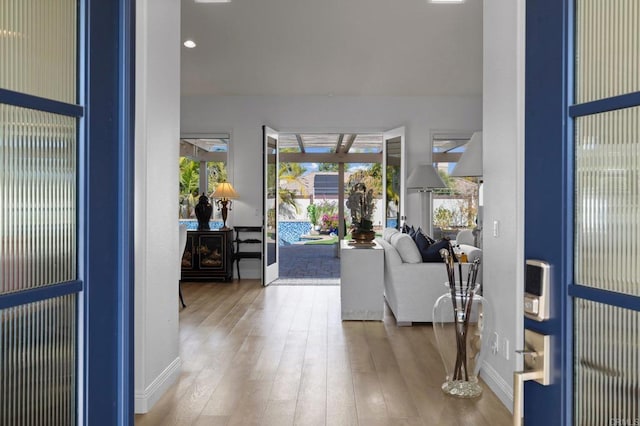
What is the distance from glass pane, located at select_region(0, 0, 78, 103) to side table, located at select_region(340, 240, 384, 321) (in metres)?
4.33

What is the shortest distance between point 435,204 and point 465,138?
1.48 metres

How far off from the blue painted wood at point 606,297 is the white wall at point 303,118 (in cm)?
761

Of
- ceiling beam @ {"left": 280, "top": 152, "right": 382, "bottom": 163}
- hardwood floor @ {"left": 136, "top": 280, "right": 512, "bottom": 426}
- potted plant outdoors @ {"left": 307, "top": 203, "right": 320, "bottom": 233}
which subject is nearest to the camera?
hardwood floor @ {"left": 136, "top": 280, "right": 512, "bottom": 426}

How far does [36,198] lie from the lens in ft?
4.03

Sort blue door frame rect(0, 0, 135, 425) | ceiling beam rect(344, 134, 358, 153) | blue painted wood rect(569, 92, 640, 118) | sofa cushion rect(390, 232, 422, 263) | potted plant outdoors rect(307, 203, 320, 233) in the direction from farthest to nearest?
potted plant outdoors rect(307, 203, 320, 233) → ceiling beam rect(344, 134, 358, 153) → sofa cushion rect(390, 232, 422, 263) → blue door frame rect(0, 0, 135, 425) → blue painted wood rect(569, 92, 640, 118)

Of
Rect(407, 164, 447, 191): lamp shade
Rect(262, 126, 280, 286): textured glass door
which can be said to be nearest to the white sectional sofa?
Rect(407, 164, 447, 191): lamp shade

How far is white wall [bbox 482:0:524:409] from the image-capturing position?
283 cm

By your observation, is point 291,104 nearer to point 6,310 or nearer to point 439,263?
point 439,263

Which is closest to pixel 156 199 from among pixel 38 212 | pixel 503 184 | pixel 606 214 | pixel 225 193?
pixel 38 212

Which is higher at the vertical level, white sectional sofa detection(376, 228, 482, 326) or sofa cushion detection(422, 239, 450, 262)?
sofa cushion detection(422, 239, 450, 262)

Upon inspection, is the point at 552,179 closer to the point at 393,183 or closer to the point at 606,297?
the point at 606,297

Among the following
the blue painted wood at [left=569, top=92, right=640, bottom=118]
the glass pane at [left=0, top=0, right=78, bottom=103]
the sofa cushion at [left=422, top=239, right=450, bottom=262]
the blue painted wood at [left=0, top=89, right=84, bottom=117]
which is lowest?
the sofa cushion at [left=422, top=239, right=450, bottom=262]

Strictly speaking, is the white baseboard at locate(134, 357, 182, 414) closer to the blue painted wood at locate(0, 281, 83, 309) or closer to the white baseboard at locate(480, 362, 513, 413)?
the blue painted wood at locate(0, 281, 83, 309)

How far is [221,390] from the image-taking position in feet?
11.0
